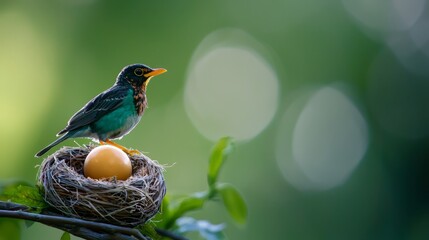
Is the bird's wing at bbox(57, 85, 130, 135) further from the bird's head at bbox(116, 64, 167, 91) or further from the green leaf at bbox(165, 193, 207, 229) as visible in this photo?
the green leaf at bbox(165, 193, 207, 229)

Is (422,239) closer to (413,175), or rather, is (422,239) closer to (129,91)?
(413,175)

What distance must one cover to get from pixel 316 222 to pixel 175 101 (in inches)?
99.2

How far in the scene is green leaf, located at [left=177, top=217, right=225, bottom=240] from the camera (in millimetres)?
1806

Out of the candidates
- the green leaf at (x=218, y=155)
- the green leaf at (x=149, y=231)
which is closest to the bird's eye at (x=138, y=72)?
the green leaf at (x=218, y=155)

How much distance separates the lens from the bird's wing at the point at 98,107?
193 cm

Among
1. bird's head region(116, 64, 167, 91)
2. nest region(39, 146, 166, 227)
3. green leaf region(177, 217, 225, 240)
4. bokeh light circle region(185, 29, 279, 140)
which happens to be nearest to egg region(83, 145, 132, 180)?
nest region(39, 146, 166, 227)

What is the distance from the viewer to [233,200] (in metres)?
1.88

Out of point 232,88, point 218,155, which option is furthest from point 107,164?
point 232,88

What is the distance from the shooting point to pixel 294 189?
7547mm

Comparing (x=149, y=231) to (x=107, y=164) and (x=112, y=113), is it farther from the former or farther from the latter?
(x=112, y=113)

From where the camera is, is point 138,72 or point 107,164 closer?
point 107,164

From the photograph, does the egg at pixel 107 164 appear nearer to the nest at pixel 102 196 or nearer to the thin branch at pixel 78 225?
the nest at pixel 102 196

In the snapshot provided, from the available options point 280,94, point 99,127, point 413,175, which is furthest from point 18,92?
point 413,175

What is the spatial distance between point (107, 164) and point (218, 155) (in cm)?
32
